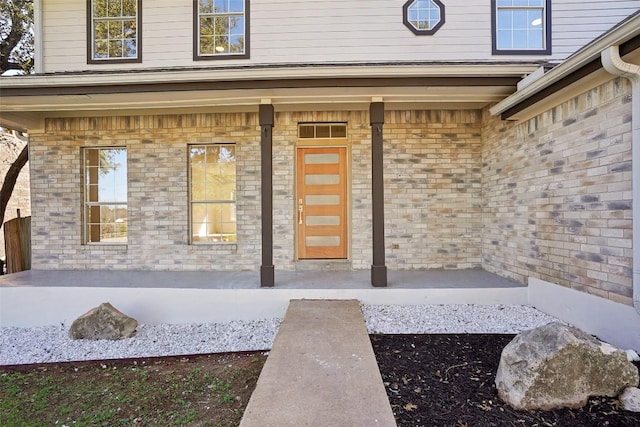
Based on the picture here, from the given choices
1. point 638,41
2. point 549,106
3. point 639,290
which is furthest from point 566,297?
point 638,41

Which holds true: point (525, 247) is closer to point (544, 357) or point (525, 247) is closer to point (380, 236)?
point (380, 236)

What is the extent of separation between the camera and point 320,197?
5.70m

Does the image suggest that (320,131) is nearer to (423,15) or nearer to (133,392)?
(423,15)

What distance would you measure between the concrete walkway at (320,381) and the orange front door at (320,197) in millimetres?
2295

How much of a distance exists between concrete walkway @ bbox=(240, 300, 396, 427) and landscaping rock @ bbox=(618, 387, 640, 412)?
153cm

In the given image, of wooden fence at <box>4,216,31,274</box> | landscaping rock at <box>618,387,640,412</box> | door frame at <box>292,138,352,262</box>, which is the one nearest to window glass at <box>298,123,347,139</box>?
door frame at <box>292,138,352,262</box>

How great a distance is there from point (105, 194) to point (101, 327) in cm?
296

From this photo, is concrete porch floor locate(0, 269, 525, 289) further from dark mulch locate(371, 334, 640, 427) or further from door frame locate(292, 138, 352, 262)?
dark mulch locate(371, 334, 640, 427)

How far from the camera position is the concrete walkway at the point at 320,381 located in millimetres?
1943

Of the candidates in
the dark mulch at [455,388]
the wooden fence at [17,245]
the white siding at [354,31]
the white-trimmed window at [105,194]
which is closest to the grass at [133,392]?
the dark mulch at [455,388]

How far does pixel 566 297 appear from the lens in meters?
3.66

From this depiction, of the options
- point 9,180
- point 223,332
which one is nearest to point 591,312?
point 223,332

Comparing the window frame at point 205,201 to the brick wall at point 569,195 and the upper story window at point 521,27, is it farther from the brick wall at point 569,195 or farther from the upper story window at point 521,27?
the upper story window at point 521,27

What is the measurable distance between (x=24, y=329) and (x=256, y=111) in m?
4.34
